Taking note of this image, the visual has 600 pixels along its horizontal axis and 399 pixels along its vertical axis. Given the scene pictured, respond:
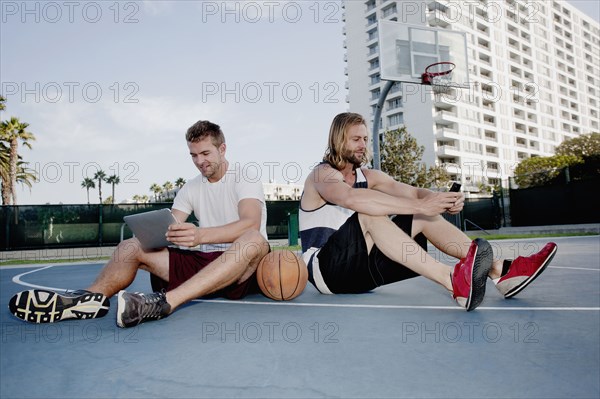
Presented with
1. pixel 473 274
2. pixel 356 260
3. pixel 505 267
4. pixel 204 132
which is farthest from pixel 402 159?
pixel 473 274

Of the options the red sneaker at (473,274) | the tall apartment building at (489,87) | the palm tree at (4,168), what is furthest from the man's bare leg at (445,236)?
the tall apartment building at (489,87)

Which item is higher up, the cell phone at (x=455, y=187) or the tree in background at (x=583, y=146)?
the tree in background at (x=583, y=146)

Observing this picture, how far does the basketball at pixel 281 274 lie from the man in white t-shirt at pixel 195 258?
0.08 m

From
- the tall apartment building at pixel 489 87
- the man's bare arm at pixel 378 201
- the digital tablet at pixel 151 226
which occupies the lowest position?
the digital tablet at pixel 151 226

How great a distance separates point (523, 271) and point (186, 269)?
2172 mm

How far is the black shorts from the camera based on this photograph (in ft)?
9.35

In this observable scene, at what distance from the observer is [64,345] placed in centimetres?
203

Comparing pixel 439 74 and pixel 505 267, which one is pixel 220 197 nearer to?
pixel 505 267

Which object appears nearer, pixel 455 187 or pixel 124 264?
pixel 124 264

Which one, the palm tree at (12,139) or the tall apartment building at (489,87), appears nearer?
the palm tree at (12,139)

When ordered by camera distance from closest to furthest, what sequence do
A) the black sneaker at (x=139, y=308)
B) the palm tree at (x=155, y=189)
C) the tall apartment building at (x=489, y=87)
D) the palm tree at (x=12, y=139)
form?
the black sneaker at (x=139, y=308), the palm tree at (x=12, y=139), the tall apartment building at (x=489, y=87), the palm tree at (x=155, y=189)

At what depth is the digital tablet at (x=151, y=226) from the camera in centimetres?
266

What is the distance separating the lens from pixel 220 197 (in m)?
3.28

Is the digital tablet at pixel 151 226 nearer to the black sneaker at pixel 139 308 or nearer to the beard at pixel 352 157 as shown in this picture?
the black sneaker at pixel 139 308
